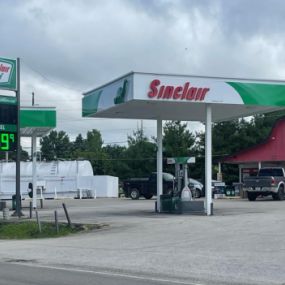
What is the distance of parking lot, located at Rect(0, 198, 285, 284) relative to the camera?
42.4 feet

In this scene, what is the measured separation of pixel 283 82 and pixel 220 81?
9.12 ft

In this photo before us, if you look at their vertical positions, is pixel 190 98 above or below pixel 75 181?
above

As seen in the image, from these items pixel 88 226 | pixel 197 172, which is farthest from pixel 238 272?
pixel 197 172

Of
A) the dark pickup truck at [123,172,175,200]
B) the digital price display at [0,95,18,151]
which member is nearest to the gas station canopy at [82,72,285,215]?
the digital price display at [0,95,18,151]

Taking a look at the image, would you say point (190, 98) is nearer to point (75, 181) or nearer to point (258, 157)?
point (258, 157)

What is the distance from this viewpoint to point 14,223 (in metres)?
25.0

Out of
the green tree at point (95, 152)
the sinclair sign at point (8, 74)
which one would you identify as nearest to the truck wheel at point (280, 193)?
the sinclair sign at point (8, 74)

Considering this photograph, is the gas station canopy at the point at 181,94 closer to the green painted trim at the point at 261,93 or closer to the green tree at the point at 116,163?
the green painted trim at the point at 261,93

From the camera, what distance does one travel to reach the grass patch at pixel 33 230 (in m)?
22.6

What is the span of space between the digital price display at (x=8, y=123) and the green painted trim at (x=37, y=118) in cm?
473

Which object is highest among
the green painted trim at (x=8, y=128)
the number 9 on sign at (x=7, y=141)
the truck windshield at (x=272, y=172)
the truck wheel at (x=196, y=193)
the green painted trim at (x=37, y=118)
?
the green painted trim at (x=37, y=118)

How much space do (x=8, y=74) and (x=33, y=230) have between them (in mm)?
8627

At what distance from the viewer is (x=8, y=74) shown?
29188 millimetres

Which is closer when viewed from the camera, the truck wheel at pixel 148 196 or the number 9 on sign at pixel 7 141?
the number 9 on sign at pixel 7 141
